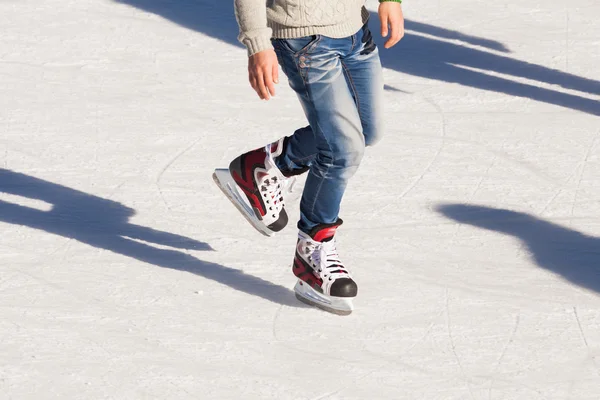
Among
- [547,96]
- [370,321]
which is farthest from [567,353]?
[547,96]

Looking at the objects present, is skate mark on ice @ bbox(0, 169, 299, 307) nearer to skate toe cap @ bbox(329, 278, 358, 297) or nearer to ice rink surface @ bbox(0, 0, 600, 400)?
ice rink surface @ bbox(0, 0, 600, 400)

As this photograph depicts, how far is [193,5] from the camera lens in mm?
8164

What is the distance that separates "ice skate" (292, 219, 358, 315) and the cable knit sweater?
677 millimetres

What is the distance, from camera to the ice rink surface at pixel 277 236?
3.46 meters

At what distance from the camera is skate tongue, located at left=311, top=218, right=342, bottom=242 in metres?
3.81

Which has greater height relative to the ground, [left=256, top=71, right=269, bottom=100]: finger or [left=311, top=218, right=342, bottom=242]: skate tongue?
[left=256, top=71, right=269, bottom=100]: finger

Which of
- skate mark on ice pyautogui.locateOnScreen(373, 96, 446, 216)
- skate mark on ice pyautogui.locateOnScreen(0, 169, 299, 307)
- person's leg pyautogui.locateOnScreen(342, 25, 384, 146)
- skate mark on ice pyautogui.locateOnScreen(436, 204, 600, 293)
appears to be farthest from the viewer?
skate mark on ice pyautogui.locateOnScreen(373, 96, 446, 216)

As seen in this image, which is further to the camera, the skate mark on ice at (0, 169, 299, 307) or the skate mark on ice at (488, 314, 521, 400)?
the skate mark on ice at (0, 169, 299, 307)

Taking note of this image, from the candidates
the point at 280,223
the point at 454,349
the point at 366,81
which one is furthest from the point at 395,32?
the point at 454,349

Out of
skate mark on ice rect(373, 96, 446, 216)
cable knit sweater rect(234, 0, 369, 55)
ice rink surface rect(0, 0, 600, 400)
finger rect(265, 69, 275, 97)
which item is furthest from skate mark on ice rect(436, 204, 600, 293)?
finger rect(265, 69, 275, 97)

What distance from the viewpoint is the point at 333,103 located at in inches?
138

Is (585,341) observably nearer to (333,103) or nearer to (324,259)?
(324,259)

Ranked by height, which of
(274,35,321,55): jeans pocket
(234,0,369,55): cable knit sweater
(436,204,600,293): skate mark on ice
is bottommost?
(436,204,600,293): skate mark on ice

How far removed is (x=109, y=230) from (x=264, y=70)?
56.2 inches
